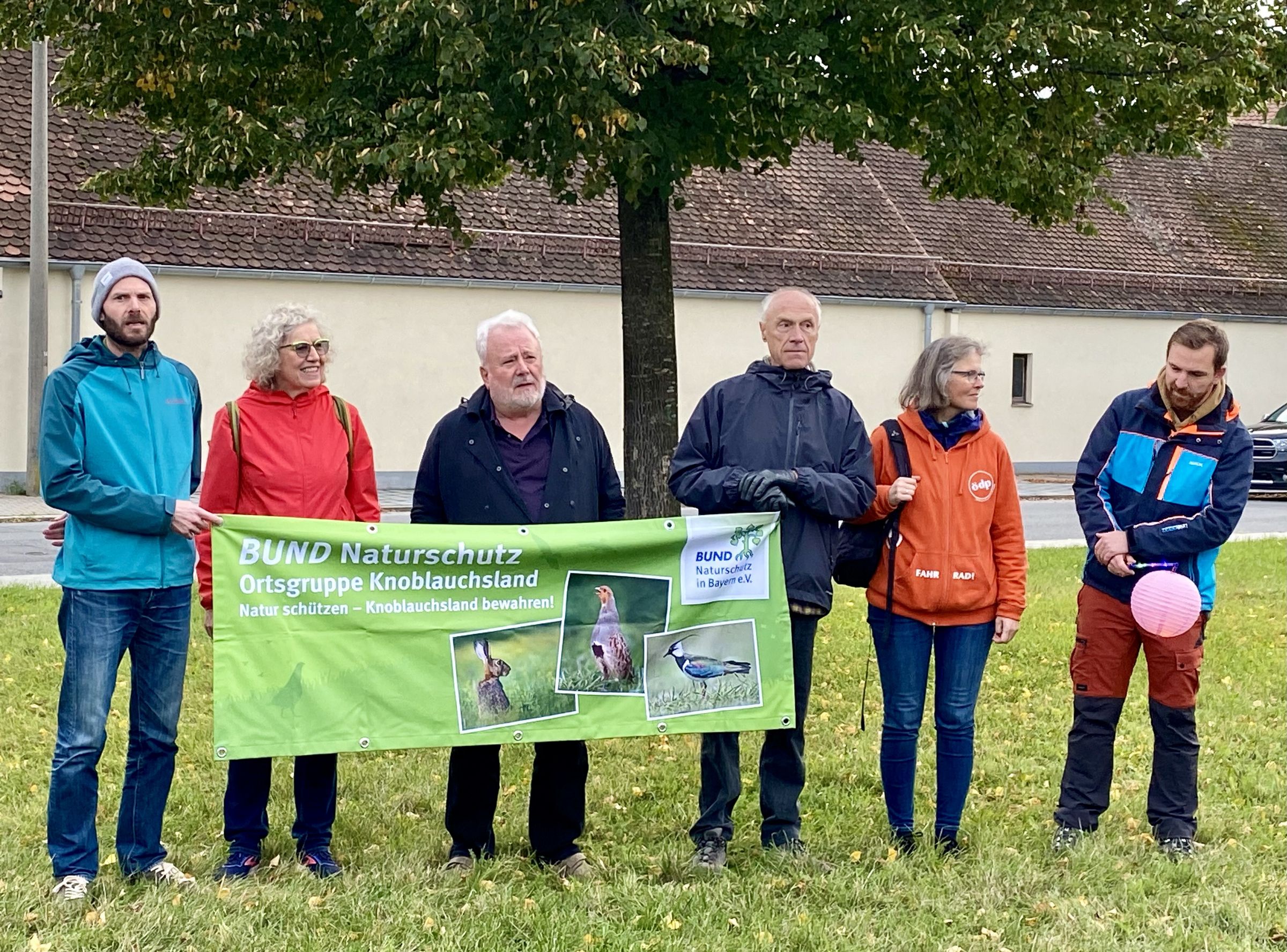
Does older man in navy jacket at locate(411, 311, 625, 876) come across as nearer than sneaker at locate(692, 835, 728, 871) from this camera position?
Yes

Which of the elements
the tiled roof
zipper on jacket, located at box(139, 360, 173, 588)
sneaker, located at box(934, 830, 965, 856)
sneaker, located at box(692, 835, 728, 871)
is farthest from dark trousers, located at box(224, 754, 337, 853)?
the tiled roof

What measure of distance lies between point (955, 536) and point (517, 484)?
1657 mm

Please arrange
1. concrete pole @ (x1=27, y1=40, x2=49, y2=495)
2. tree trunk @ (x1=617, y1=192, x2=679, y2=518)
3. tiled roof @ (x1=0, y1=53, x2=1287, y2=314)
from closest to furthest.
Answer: tree trunk @ (x1=617, y1=192, x2=679, y2=518)
concrete pole @ (x1=27, y1=40, x2=49, y2=495)
tiled roof @ (x1=0, y1=53, x2=1287, y2=314)

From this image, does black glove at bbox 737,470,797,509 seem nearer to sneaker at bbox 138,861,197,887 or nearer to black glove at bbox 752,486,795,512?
black glove at bbox 752,486,795,512

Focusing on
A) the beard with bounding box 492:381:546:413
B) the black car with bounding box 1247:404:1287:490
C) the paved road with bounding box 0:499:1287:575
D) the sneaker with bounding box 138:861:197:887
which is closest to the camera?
the sneaker with bounding box 138:861:197:887

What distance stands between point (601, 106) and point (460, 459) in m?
4.13

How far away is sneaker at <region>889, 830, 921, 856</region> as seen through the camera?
5.96 metres

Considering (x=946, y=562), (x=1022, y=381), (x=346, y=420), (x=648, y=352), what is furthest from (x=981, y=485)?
(x=1022, y=381)

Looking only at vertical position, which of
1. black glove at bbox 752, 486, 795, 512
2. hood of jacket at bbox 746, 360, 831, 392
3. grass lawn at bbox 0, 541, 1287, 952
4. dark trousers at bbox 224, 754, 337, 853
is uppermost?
hood of jacket at bbox 746, 360, 831, 392

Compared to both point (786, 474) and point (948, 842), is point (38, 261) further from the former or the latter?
point (948, 842)

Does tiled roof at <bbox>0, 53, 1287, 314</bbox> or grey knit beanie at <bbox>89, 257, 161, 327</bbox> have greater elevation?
tiled roof at <bbox>0, 53, 1287, 314</bbox>

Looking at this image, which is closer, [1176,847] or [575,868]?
[575,868]

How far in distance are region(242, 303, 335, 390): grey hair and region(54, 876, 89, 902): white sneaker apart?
178 centimetres

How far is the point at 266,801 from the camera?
5.67 m
